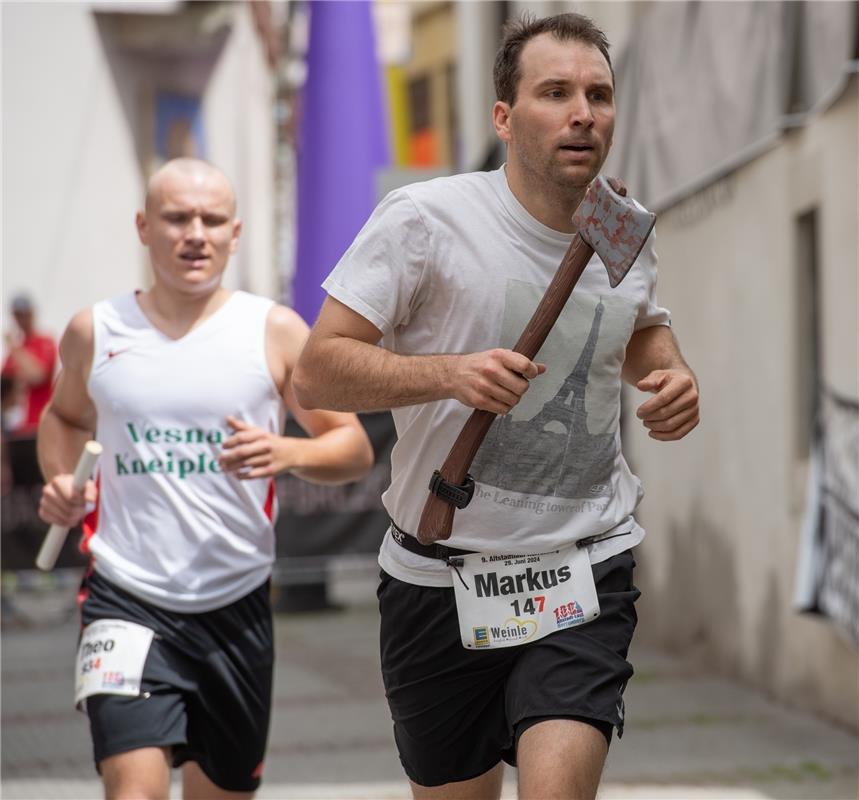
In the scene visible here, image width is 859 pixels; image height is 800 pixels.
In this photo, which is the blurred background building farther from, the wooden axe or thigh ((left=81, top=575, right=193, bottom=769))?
thigh ((left=81, top=575, right=193, bottom=769))

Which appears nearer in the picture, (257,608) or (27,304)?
(257,608)

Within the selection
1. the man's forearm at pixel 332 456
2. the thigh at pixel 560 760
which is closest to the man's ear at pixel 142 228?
the man's forearm at pixel 332 456

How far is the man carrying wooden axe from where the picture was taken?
11.4 ft

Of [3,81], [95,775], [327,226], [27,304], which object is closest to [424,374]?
[95,775]

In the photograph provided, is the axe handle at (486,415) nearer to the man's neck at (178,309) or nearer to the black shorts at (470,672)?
the black shorts at (470,672)

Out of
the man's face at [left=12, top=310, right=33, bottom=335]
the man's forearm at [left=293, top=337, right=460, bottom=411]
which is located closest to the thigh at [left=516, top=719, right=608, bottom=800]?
the man's forearm at [left=293, top=337, right=460, bottom=411]

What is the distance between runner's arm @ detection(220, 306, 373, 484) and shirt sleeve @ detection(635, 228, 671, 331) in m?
1.01

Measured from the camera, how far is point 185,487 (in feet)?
14.9

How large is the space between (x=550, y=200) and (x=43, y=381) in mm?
9099

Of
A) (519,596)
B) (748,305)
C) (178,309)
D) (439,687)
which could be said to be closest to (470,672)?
(439,687)

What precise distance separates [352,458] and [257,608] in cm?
49

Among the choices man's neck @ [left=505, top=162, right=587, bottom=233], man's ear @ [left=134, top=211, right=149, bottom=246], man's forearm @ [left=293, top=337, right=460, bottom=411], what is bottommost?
man's forearm @ [left=293, top=337, right=460, bottom=411]

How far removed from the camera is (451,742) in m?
3.76

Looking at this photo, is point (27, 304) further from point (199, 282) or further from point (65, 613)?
point (199, 282)
